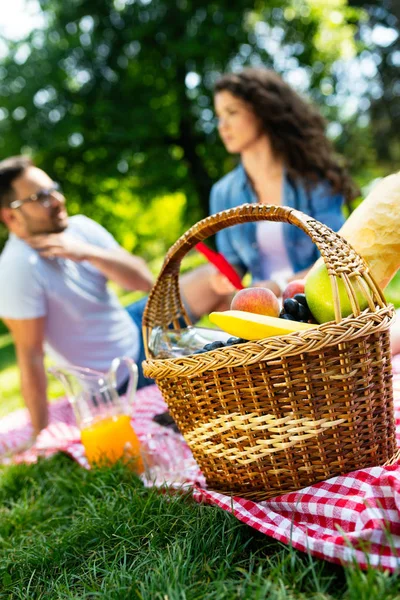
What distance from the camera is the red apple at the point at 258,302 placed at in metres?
1.45

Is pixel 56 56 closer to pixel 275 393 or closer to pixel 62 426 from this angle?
pixel 62 426

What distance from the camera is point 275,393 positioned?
130 cm

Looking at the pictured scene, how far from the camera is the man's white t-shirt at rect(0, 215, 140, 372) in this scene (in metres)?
2.79

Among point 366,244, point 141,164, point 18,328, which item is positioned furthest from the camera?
point 141,164

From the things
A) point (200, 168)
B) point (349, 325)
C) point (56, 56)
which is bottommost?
point (349, 325)

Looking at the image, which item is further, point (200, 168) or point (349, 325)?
point (200, 168)

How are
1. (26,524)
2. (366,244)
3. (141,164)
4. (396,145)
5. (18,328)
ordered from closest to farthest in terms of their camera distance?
(366,244), (26,524), (18,328), (141,164), (396,145)

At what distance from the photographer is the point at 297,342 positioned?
1.22 m

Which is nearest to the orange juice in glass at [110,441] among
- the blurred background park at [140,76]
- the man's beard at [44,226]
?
the man's beard at [44,226]

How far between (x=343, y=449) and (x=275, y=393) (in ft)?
0.72

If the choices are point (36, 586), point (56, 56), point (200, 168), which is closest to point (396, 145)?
point (200, 168)

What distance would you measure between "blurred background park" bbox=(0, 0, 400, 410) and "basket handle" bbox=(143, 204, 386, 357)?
7716mm

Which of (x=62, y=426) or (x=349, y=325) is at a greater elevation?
(x=349, y=325)

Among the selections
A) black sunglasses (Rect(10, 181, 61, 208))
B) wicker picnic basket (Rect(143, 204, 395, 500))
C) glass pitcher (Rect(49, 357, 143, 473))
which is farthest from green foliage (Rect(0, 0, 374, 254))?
wicker picnic basket (Rect(143, 204, 395, 500))
